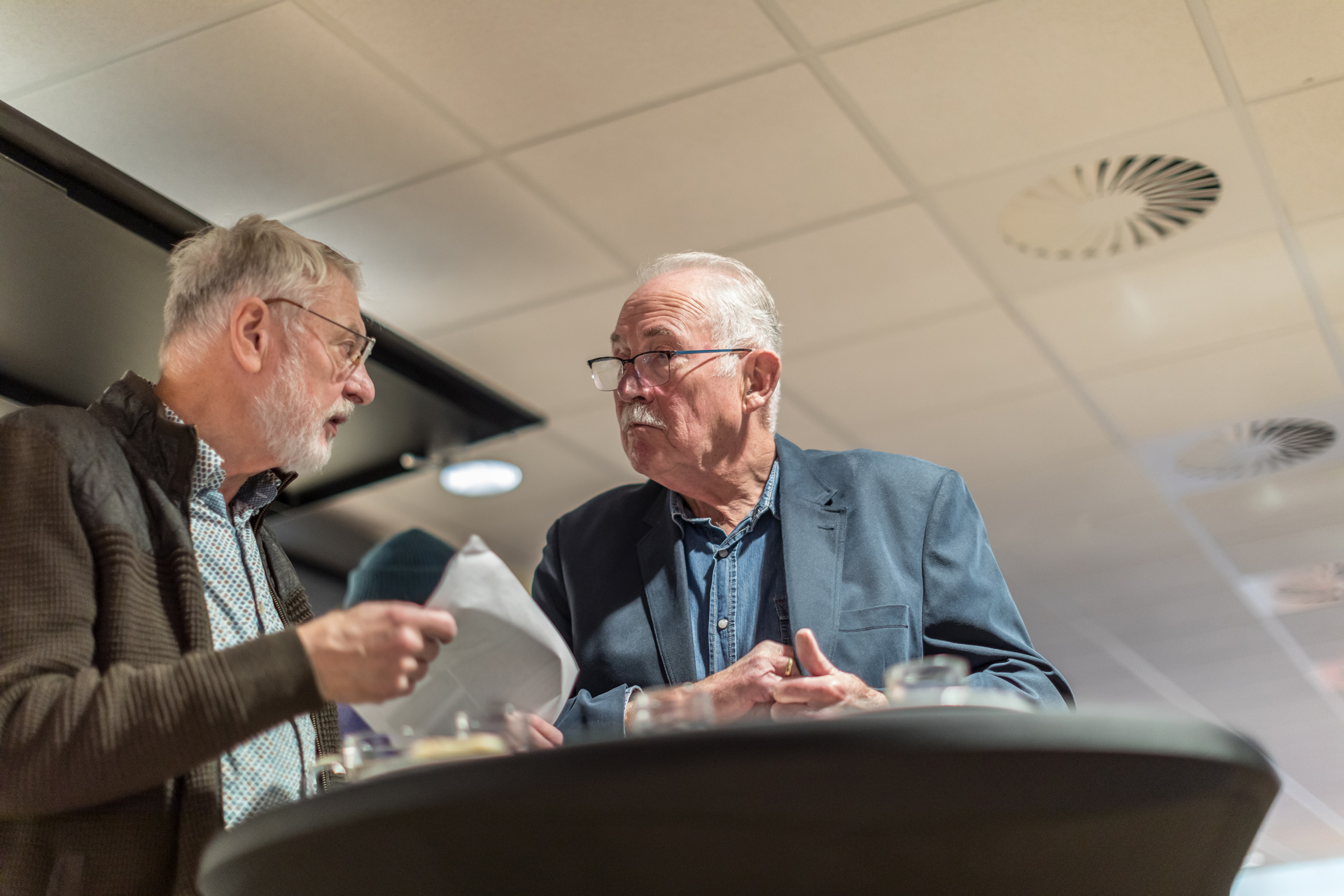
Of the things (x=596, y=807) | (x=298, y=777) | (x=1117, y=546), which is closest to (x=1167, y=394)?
(x=1117, y=546)

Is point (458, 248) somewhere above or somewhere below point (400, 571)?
above

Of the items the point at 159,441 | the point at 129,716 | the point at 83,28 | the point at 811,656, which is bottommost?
the point at 129,716

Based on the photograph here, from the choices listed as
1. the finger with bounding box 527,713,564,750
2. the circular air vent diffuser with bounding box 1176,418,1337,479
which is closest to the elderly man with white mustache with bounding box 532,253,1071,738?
the finger with bounding box 527,713,564,750

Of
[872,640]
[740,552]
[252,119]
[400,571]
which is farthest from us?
[400,571]

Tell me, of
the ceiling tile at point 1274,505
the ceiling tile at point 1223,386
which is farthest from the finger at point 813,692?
the ceiling tile at point 1274,505

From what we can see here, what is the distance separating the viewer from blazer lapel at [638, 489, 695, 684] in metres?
1.61

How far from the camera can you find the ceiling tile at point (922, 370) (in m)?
3.74

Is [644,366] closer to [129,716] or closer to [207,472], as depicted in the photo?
[207,472]

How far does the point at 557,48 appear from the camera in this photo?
2.41m

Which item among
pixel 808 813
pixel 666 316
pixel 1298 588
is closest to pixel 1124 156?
pixel 666 316

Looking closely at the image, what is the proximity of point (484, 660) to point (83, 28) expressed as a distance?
194 centimetres

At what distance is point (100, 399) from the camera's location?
1443 millimetres

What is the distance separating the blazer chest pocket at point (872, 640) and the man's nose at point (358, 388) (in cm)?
78

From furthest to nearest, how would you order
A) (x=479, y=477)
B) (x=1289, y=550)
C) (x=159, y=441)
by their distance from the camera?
1. (x=1289, y=550)
2. (x=479, y=477)
3. (x=159, y=441)
